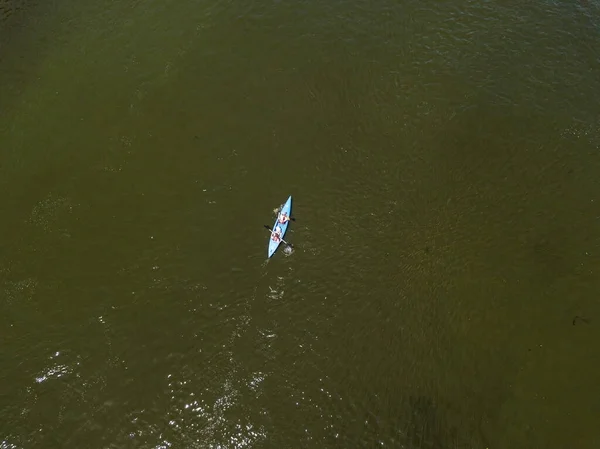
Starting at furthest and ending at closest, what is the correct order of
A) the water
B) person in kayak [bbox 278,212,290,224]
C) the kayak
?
1. person in kayak [bbox 278,212,290,224]
2. the kayak
3. the water

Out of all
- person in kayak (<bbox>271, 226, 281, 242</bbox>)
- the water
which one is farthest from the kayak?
the water

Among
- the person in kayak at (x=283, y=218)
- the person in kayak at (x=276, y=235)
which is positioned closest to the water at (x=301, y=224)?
the person in kayak at (x=283, y=218)

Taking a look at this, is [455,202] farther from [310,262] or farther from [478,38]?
[478,38]

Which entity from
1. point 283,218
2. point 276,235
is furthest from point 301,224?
point 276,235

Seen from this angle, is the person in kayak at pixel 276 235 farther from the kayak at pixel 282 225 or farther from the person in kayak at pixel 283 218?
the person in kayak at pixel 283 218

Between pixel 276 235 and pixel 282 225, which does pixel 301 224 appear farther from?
pixel 276 235

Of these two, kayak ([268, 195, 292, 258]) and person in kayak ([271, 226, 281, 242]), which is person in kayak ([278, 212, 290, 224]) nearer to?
kayak ([268, 195, 292, 258])

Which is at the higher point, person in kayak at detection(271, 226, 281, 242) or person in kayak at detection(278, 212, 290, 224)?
person in kayak at detection(278, 212, 290, 224)

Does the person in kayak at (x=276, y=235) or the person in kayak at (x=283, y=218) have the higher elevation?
the person in kayak at (x=283, y=218)

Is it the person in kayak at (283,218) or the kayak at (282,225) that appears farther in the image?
the person in kayak at (283,218)
